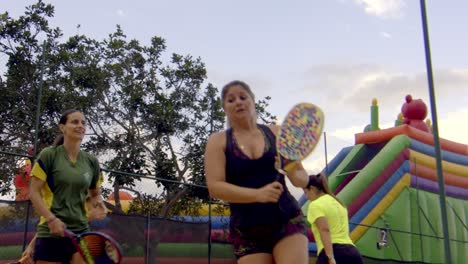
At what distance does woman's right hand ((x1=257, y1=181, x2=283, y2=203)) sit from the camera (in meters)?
2.80

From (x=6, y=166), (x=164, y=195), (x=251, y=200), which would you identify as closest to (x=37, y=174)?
(x=251, y=200)

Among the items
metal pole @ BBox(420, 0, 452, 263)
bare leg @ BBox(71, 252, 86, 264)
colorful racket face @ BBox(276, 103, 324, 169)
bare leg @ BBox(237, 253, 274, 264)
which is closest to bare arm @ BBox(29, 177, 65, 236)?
bare leg @ BBox(71, 252, 86, 264)

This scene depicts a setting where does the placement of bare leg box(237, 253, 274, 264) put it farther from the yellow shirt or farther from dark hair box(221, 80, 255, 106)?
the yellow shirt

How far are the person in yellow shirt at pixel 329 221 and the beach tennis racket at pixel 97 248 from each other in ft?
6.46

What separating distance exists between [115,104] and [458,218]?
35.1ft

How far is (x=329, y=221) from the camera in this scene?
17.9 feet

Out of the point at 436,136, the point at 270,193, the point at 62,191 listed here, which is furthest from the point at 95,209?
the point at 436,136

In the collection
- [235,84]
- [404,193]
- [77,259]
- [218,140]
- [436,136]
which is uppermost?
[436,136]

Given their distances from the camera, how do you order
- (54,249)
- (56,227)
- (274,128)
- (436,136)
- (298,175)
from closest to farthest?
(298,175) → (274,128) → (56,227) → (54,249) → (436,136)

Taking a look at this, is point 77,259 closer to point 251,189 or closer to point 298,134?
point 251,189

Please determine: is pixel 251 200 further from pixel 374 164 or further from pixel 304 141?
pixel 374 164

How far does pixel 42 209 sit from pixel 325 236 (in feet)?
8.07

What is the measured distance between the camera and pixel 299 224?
308 centimetres

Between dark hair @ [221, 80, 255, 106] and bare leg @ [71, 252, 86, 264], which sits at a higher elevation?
dark hair @ [221, 80, 255, 106]
